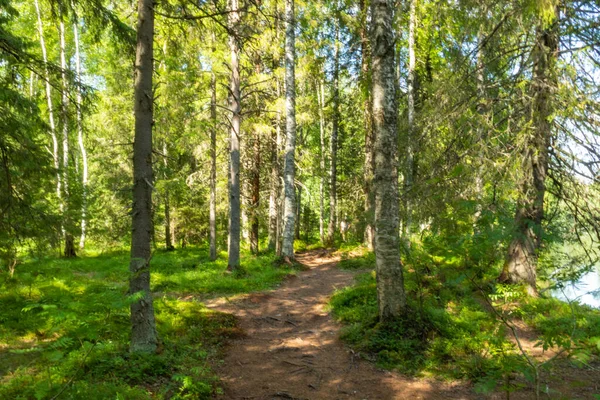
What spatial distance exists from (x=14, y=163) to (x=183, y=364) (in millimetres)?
4731

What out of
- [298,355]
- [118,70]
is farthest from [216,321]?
[118,70]

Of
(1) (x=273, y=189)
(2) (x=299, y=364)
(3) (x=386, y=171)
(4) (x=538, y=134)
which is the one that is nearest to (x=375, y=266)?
(3) (x=386, y=171)

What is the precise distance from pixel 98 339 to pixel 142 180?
2.35 meters

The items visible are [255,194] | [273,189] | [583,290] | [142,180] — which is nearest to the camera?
[583,290]

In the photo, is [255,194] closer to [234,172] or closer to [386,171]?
[234,172]

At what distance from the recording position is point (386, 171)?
622 centimetres

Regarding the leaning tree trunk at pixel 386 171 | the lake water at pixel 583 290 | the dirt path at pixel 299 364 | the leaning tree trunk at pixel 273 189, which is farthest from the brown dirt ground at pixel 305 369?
the leaning tree trunk at pixel 273 189

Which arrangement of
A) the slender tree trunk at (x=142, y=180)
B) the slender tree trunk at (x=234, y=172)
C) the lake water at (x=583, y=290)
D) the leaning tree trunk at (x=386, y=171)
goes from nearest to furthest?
the lake water at (x=583, y=290)
the slender tree trunk at (x=142, y=180)
the leaning tree trunk at (x=386, y=171)
the slender tree trunk at (x=234, y=172)

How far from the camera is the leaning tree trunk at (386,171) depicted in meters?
6.16

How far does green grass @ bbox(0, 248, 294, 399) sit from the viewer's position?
361cm

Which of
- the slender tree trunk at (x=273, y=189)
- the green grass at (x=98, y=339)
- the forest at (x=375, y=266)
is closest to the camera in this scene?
the green grass at (x=98, y=339)

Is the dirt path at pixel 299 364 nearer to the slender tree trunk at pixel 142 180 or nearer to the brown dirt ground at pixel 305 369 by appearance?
the brown dirt ground at pixel 305 369

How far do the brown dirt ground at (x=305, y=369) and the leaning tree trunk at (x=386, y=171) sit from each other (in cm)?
119

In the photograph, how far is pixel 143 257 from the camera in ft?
16.3
